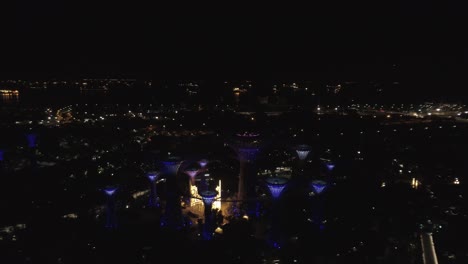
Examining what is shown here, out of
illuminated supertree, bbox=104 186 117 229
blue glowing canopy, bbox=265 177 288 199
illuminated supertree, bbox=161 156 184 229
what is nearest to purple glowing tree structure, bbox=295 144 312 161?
blue glowing canopy, bbox=265 177 288 199

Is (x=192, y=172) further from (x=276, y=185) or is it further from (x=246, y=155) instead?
(x=276, y=185)

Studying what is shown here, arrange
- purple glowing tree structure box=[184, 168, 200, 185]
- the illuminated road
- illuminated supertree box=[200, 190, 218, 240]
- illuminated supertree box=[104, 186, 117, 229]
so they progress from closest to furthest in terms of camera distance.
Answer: the illuminated road → illuminated supertree box=[200, 190, 218, 240] → illuminated supertree box=[104, 186, 117, 229] → purple glowing tree structure box=[184, 168, 200, 185]

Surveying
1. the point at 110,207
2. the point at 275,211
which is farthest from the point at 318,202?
the point at 110,207

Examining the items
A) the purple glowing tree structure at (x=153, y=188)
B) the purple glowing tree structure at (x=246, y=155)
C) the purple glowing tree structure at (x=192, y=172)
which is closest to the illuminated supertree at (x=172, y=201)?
the purple glowing tree structure at (x=153, y=188)

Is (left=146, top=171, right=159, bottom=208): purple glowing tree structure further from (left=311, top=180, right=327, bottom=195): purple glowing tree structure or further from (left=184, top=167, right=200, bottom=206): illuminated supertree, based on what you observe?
(left=311, top=180, right=327, bottom=195): purple glowing tree structure

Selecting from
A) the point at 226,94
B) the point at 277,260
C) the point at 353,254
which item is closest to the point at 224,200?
the point at 277,260

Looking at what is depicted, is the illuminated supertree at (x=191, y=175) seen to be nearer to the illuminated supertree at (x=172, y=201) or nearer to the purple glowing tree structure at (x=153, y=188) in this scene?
the purple glowing tree structure at (x=153, y=188)
